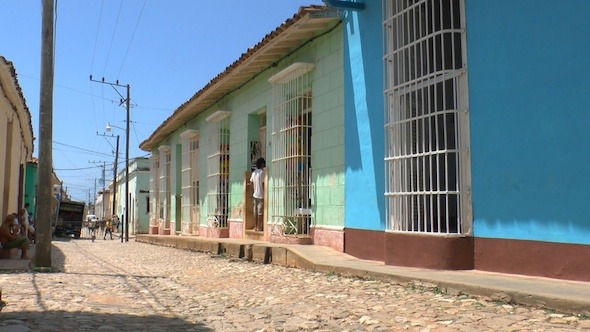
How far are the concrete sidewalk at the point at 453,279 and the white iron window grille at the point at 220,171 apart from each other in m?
4.60

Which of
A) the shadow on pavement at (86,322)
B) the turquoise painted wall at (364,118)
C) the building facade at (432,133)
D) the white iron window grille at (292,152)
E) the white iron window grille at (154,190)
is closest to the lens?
the shadow on pavement at (86,322)

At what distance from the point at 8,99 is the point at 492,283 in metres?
10.3

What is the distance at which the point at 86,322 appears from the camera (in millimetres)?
4668

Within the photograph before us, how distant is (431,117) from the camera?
711cm

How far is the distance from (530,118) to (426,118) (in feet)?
5.87

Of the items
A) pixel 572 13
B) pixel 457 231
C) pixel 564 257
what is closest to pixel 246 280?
pixel 457 231

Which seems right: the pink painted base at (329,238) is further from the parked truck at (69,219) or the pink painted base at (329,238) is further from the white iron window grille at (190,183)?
the parked truck at (69,219)

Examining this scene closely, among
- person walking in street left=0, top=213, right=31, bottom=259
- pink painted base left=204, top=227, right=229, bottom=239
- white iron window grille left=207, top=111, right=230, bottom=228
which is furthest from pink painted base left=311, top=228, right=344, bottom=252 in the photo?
white iron window grille left=207, top=111, right=230, bottom=228

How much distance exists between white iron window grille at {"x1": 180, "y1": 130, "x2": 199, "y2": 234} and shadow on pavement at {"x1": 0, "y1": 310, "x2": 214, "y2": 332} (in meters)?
12.0

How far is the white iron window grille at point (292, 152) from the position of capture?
33.8ft

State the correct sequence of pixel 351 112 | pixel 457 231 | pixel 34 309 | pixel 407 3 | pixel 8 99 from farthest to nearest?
pixel 8 99 → pixel 351 112 → pixel 407 3 → pixel 457 231 → pixel 34 309

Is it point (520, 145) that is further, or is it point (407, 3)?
point (407, 3)

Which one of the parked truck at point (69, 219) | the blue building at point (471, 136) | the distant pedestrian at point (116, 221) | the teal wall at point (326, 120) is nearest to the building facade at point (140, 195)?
the distant pedestrian at point (116, 221)

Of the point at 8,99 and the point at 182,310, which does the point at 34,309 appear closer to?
the point at 182,310
